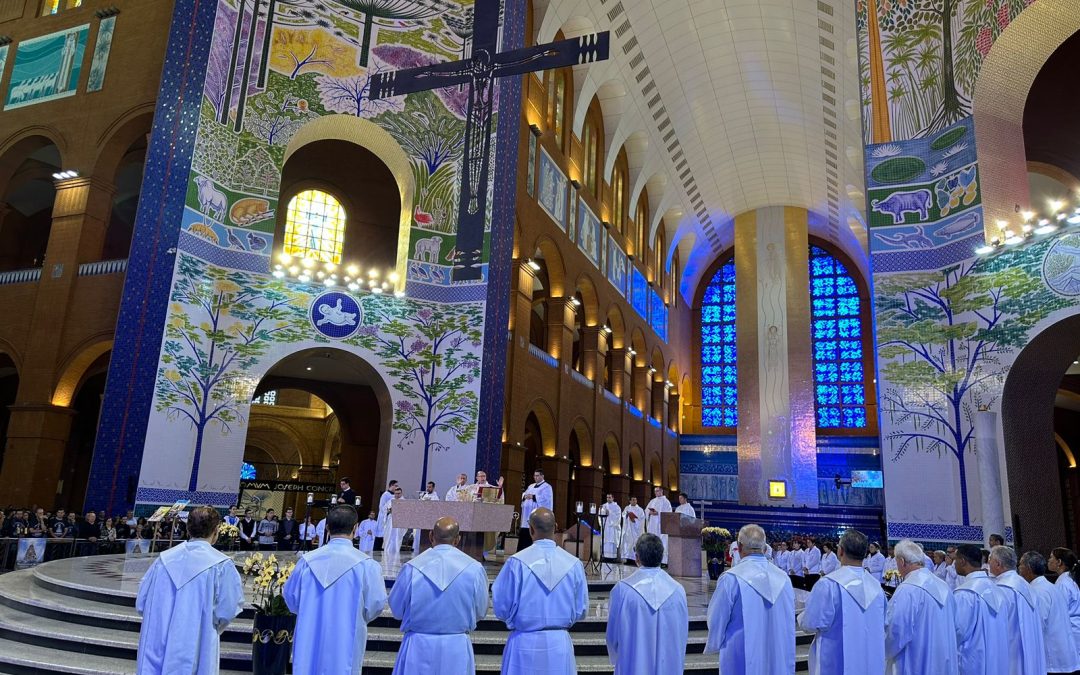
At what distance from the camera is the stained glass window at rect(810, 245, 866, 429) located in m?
36.8

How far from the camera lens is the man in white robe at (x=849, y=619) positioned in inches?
194

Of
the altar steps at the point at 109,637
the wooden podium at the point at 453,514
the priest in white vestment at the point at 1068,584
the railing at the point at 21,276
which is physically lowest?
the altar steps at the point at 109,637

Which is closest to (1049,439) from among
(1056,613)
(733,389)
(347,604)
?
(1056,613)

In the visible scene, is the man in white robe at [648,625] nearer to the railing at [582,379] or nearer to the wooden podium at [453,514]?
the wooden podium at [453,514]

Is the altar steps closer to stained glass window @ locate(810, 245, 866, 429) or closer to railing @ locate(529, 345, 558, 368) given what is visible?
railing @ locate(529, 345, 558, 368)

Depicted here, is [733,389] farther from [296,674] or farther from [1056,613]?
[296,674]

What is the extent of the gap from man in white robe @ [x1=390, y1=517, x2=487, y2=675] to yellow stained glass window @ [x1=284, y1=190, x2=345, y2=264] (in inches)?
696

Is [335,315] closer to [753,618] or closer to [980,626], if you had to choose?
[753,618]

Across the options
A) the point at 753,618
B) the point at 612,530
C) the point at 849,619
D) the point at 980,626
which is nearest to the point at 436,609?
the point at 753,618

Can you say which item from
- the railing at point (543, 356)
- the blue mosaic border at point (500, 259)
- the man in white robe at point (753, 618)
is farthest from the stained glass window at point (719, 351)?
the man in white robe at point (753, 618)

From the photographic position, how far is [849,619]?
4.96m

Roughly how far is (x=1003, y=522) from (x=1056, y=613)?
6.26 meters

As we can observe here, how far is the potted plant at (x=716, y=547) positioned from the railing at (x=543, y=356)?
6751mm

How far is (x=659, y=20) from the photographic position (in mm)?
23516
